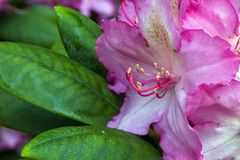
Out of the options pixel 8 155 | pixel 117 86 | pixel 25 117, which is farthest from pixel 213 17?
pixel 8 155

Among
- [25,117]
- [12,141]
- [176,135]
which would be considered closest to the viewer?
[176,135]

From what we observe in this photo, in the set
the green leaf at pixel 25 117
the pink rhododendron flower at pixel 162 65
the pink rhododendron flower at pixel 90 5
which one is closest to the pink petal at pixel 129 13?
the pink rhododendron flower at pixel 162 65

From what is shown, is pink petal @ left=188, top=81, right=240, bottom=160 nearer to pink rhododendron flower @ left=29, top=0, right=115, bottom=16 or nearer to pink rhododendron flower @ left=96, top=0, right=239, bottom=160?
pink rhododendron flower @ left=96, top=0, right=239, bottom=160

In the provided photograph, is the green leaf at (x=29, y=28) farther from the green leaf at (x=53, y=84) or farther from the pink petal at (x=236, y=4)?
the pink petal at (x=236, y=4)

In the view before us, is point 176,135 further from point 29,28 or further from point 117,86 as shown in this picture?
point 29,28

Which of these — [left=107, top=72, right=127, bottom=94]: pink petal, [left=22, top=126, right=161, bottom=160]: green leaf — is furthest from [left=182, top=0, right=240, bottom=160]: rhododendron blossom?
[left=107, top=72, right=127, bottom=94]: pink petal

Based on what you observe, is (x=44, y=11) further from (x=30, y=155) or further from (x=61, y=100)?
(x=30, y=155)
